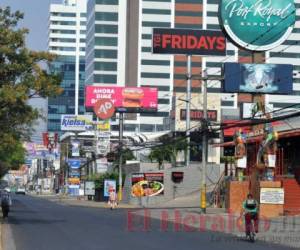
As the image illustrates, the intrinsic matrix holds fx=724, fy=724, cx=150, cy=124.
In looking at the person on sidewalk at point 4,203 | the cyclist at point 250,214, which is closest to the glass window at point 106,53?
the person on sidewalk at point 4,203

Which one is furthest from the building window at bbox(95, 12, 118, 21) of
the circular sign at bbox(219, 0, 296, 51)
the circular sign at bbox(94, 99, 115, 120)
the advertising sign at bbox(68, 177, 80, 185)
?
the circular sign at bbox(219, 0, 296, 51)

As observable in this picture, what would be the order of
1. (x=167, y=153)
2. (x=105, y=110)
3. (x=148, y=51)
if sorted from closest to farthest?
(x=167, y=153) → (x=105, y=110) → (x=148, y=51)

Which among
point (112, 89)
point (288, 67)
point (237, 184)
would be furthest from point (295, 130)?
point (112, 89)

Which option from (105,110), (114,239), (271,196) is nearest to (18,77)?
(114,239)

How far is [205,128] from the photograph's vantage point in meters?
43.3

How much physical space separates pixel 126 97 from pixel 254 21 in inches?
1795

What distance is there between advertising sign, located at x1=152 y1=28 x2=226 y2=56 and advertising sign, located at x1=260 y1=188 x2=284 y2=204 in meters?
27.2

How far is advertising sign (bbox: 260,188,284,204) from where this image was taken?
41.8 m

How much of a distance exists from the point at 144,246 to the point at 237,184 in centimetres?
2668

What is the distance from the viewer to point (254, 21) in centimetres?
5247

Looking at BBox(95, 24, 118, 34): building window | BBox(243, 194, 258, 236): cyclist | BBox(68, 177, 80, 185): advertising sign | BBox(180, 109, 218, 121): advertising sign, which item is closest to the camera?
BBox(243, 194, 258, 236): cyclist

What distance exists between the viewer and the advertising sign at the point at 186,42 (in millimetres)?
66750

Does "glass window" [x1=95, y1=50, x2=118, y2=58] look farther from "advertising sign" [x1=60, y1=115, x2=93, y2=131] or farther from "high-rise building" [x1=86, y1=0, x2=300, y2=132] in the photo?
"advertising sign" [x1=60, y1=115, x2=93, y2=131]

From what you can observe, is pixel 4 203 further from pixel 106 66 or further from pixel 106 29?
pixel 106 29
